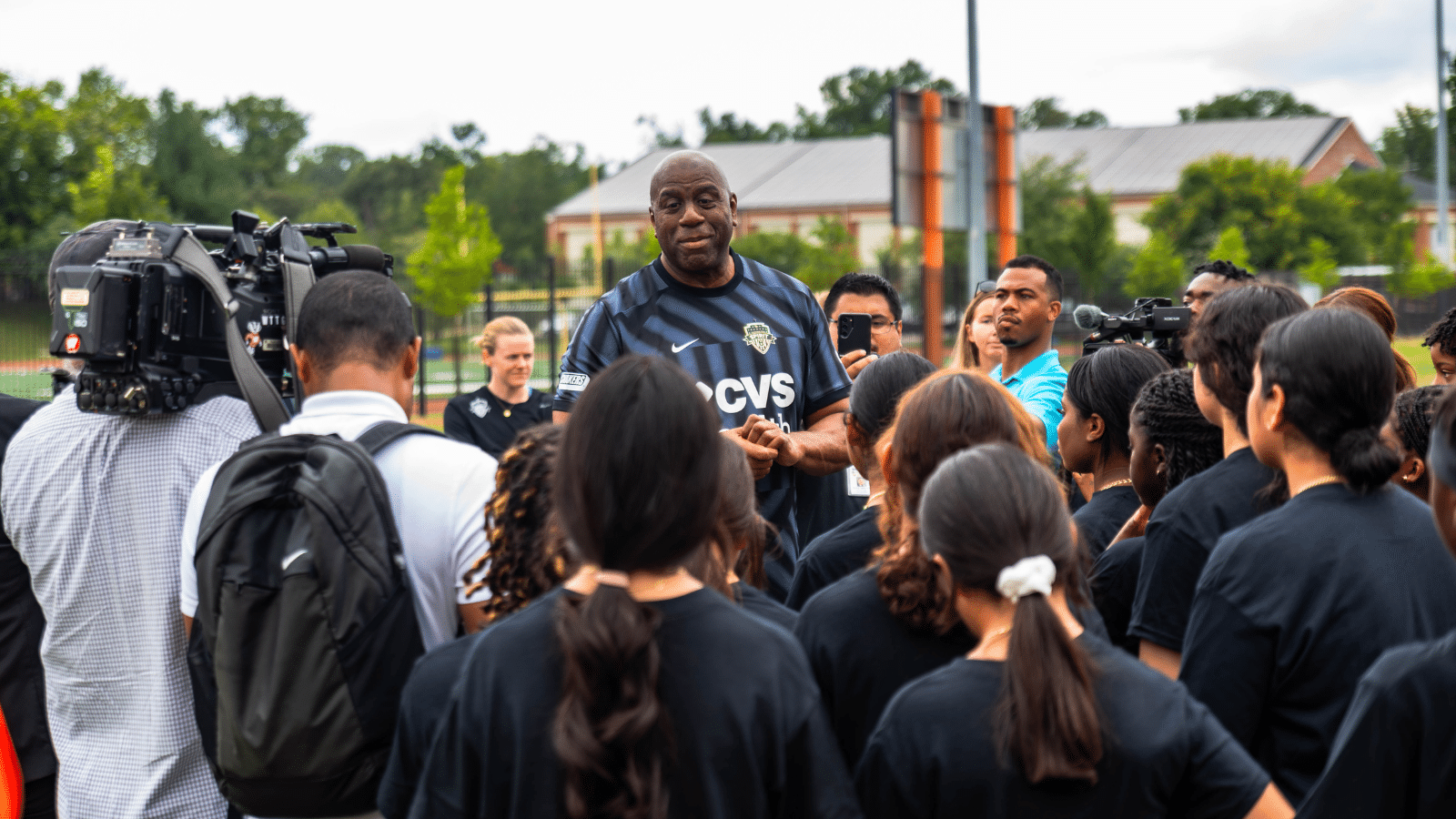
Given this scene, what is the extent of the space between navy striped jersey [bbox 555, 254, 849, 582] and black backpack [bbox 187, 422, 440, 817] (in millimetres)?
1461

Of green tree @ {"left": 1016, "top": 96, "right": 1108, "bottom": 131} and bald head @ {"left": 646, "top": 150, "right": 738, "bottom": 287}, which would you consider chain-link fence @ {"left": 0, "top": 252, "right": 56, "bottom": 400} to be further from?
green tree @ {"left": 1016, "top": 96, "right": 1108, "bottom": 131}

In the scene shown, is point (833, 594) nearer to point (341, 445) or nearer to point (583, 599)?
point (583, 599)

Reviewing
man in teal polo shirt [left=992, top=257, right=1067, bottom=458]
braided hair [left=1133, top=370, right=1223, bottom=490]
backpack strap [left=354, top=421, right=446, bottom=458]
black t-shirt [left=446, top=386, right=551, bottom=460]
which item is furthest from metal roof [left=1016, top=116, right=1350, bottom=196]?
backpack strap [left=354, top=421, right=446, bottom=458]

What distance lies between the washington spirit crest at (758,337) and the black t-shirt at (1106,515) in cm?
116

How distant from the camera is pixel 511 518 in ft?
8.20

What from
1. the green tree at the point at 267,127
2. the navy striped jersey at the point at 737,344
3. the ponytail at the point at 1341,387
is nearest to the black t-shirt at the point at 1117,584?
the ponytail at the point at 1341,387

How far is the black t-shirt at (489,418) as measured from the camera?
28.7 feet

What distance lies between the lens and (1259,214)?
163 feet

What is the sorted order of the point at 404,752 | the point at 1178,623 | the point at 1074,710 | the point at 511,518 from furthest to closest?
1. the point at 1178,623
2. the point at 511,518
3. the point at 404,752
4. the point at 1074,710

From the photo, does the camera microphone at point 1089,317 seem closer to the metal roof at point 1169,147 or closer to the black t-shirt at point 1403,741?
the black t-shirt at point 1403,741

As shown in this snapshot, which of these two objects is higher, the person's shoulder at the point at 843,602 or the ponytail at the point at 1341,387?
the ponytail at the point at 1341,387

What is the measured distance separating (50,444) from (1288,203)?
52536mm

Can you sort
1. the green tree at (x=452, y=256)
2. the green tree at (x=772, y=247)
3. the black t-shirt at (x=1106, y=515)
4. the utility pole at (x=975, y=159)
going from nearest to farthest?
the black t-shirt at (x=1106, y=515)
the utility pole at (x=975, y=159)
the green tree at (x=452, y=256)
the green tree at (x=772, y=247)

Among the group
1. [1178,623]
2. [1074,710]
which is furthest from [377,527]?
[1178,623]
